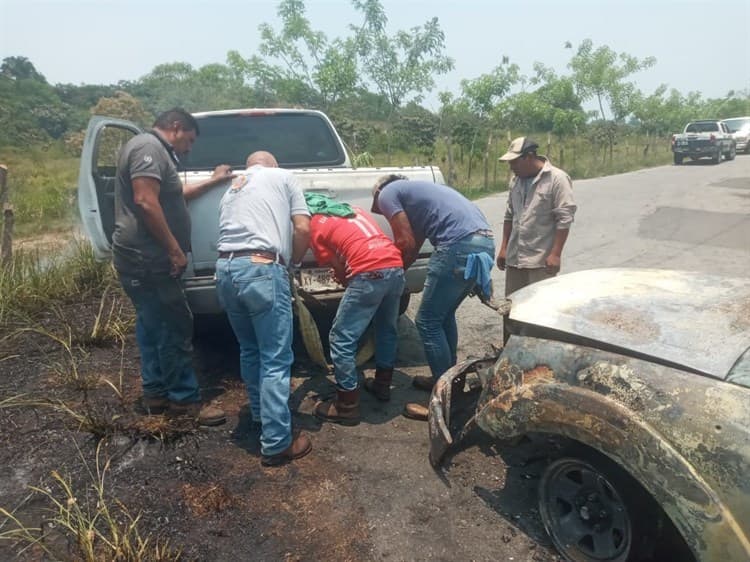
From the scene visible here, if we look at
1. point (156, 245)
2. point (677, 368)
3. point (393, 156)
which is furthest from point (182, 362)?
point (393, 156)

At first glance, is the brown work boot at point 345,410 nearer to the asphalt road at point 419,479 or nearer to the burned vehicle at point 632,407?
the asphalt road at point 419,479

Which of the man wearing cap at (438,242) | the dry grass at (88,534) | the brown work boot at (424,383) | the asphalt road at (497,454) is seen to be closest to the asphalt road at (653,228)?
the asphalt road at (497,454)

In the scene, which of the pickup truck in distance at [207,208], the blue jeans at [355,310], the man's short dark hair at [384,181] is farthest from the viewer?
the pickup truck in distance at [207,208]

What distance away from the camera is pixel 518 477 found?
10.3 ft

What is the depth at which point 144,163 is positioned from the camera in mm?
3260

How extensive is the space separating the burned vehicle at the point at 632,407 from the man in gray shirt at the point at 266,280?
91 cm

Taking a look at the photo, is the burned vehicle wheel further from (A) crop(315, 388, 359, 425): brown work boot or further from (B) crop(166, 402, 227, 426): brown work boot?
(B) crop(166, 402, 227, 426): brown work boot

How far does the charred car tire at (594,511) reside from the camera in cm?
226

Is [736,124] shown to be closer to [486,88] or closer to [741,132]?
[741,132]

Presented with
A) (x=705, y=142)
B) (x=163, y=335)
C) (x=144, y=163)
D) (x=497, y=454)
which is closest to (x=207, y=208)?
(x=144, y=163)

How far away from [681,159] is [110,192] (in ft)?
80.8

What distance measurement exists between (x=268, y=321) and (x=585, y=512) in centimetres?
185

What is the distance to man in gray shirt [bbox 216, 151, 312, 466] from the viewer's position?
3248mm

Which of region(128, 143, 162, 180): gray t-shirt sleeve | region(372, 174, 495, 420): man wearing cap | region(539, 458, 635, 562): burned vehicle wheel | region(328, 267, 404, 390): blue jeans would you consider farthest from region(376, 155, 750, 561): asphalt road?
region(128, 143, 162, 180): gray t-shirt sleeve
